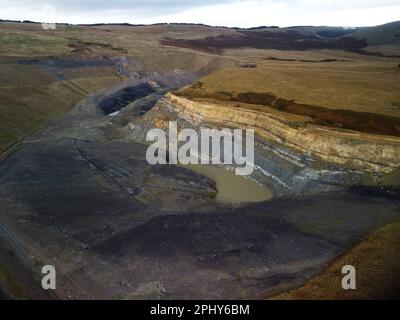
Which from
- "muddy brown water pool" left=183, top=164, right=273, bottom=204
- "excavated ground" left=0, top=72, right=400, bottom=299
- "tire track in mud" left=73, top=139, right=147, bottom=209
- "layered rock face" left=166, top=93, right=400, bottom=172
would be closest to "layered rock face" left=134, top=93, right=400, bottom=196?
"layered rock face" left=166, top=93, right=400, bottom=172

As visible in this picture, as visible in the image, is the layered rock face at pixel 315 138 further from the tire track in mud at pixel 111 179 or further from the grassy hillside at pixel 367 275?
the tire track in mud at pixel 111 179

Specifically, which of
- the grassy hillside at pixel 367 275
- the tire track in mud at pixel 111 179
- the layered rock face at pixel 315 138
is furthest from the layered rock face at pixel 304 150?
the tire track in mud at pixel 111 179

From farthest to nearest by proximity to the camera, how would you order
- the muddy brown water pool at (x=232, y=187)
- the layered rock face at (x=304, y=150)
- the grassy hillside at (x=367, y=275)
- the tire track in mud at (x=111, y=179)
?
1. the muddy brown water pool at (x=232, y=187)
2. the layered rock face at (x=304, y=150)
3. the tire track in mud at (x=111, y=179)
4. the grassy hillside at (x=367, y=275)

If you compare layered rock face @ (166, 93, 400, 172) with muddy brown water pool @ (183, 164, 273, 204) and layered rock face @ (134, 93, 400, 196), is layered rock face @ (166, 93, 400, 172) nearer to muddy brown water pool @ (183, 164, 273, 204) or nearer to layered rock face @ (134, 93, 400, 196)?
layered rock face @ (134, 93, 400, 196)

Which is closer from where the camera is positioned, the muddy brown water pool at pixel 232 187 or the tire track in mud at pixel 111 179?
the tire track in mud at pixel 111 179
